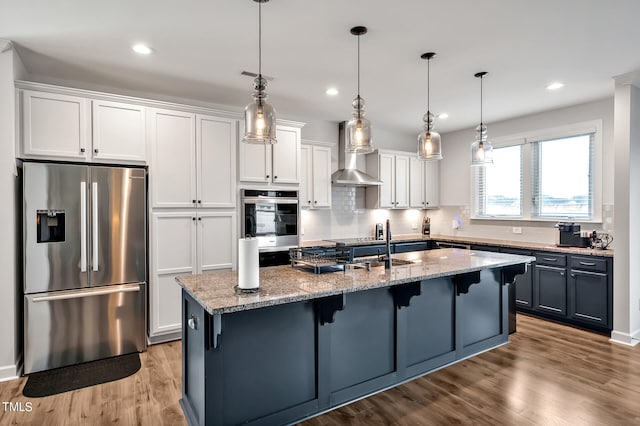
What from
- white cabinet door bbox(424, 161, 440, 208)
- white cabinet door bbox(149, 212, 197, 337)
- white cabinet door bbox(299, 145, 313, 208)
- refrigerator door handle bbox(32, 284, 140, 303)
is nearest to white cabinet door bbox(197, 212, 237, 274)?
white cabinet door bbox(149, 212, 197, 337)

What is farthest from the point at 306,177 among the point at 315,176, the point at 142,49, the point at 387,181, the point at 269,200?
the point at 142,49

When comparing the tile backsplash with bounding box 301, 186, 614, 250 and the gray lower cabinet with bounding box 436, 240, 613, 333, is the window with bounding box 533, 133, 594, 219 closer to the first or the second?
the tile backsplash with bounding box 301, 186, 614, 250

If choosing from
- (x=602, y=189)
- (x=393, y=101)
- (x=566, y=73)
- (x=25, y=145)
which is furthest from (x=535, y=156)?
(x=25, y=145)

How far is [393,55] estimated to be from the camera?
10.2 feet

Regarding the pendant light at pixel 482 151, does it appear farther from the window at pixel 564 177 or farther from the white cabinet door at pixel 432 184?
the white cabinet door at pixel 432 184

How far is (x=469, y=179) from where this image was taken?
5.96m

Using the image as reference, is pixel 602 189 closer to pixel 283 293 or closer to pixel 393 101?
pixel 393 101

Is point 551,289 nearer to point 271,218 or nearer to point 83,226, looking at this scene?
point 271,218

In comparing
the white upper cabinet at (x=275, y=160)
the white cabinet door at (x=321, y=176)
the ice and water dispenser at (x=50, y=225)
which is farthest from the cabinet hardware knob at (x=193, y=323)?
the white cabinet door at (x=321, y=176)

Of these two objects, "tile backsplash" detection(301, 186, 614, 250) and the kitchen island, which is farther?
"tile backsplash" detection(301, 186, 614, 250)

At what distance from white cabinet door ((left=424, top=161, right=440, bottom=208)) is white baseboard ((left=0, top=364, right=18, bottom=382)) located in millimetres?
5685

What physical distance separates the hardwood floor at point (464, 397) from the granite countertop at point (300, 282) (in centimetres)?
91

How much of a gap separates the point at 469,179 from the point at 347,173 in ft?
7.14

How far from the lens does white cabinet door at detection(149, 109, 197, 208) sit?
11.9ft
